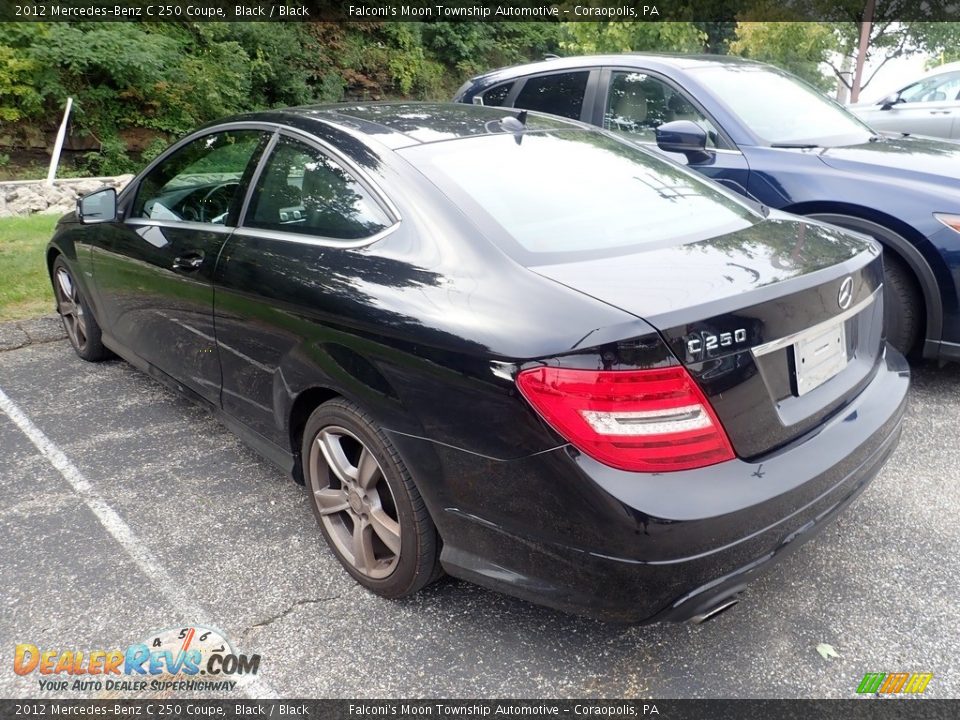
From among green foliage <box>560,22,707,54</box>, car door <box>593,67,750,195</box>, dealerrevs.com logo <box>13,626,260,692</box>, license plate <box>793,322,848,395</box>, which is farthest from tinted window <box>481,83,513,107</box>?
green foliage <box>560,22,707,54</box>

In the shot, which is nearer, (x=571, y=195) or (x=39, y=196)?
(x=571, y=195)

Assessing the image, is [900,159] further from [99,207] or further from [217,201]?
[99,207]

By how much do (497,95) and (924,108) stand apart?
6681mm

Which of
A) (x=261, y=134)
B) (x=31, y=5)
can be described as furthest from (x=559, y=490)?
(x=31, y=5)

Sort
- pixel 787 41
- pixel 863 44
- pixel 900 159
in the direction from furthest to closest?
pixel 787 41 → pixel 863 44 → pixel 900 159

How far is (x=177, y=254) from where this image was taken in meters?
3.19

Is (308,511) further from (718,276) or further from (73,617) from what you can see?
(718,276)

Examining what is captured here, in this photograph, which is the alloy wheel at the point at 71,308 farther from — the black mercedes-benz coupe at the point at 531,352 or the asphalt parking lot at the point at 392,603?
the black mercedes-benz coupe at the point at 531,352

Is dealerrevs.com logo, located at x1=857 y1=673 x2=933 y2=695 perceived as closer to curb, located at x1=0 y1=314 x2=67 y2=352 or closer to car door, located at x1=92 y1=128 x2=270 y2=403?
car door, located at x1=92 y1=128 x2=270 y2=403

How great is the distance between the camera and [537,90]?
220 inches

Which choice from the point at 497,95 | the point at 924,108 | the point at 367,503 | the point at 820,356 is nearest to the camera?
the point at 820,356

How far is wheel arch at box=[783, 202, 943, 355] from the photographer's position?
3727 millimetres

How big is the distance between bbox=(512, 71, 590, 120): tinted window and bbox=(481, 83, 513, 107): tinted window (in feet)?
0.49

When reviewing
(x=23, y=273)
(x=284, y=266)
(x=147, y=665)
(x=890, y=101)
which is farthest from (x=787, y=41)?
(x=147, y=665)
